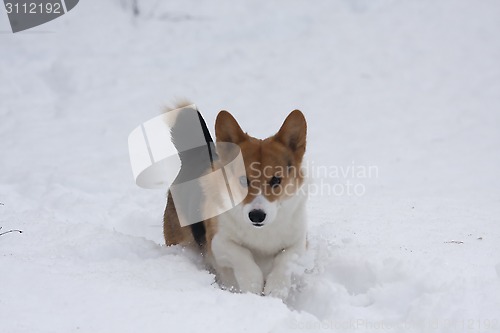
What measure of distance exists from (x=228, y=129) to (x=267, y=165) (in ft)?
1.09

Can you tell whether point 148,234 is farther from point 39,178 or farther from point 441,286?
point 441,286

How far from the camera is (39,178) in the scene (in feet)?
18.9

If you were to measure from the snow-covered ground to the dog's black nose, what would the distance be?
0.38 metres

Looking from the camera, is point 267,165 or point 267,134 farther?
point 267,134

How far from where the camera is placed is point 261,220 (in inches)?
127

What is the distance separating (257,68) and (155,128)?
10.0 feet

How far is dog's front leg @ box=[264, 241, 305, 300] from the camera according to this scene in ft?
10.6

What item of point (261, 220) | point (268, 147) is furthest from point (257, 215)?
point (268, 147)

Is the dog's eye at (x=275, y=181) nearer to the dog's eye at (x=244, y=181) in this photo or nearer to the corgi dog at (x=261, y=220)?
the corgi dog at (x=261, y=220)

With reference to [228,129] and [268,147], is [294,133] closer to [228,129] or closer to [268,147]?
[268,147]

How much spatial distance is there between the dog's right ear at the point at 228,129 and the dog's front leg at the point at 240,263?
1.88 feet

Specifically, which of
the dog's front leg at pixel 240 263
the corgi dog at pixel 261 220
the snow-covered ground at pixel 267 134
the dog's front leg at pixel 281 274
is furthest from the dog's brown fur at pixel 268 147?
the snow-covered ground at pixel 267 134

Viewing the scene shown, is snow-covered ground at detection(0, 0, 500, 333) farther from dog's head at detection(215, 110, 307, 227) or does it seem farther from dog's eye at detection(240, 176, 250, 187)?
dog's eye at detection(240, 176, 250, 187)

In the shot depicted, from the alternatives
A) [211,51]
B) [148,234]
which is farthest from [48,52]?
[148,234]
